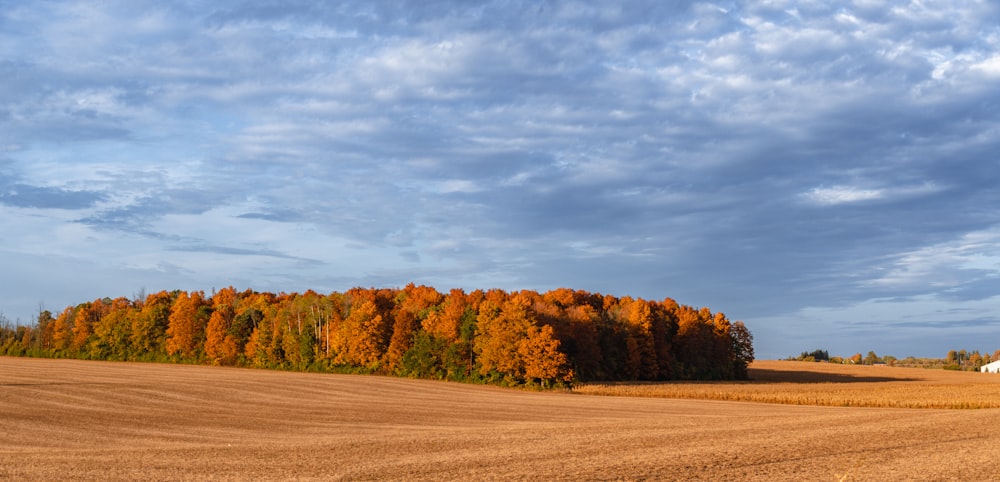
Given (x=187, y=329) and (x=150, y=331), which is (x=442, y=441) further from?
(x=150, y=331)

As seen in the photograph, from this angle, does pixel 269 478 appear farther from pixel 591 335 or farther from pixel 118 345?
pixel 118 345

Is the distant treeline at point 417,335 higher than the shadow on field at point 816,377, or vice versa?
the distant treeline at point 417,335

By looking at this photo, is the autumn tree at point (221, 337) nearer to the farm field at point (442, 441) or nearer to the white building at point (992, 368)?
the farm field at point (442, 441)

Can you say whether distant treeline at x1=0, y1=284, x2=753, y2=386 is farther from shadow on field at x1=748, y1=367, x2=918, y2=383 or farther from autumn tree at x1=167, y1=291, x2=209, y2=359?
shadow on field at x1=748, y1=367, x2=918, y2=383

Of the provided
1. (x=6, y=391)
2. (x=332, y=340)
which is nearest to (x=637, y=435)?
(x=6, y=391)

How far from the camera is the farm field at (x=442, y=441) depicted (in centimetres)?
Result: 2073

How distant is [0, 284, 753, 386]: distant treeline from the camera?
8712 cm

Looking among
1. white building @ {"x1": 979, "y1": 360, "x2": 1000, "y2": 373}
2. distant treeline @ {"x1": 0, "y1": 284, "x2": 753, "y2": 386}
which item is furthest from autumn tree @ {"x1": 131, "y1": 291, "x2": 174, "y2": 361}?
white building @ {"x1": 979, "y1": 360, "x2": 1000, "y2": 373}

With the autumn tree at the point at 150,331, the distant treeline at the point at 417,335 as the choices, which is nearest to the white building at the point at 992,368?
the distant treeline at the point at 417,335

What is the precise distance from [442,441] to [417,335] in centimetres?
6535

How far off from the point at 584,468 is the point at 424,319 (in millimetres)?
75960

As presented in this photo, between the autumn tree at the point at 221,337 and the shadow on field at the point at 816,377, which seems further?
the shadow on field at the point at 816,377

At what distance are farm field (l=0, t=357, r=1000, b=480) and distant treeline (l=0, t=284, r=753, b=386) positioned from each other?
89.7ft

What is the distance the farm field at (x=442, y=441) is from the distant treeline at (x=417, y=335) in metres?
27.3
